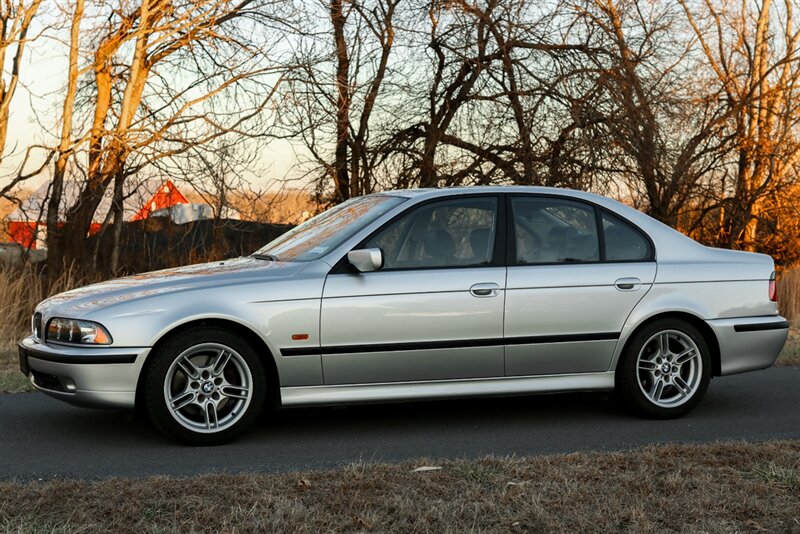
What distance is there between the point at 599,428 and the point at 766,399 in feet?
6.27

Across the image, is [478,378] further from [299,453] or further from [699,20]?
[699,20]

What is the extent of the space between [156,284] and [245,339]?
2.11ft

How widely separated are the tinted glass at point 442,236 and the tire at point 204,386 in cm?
108

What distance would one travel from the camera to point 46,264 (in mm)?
14516

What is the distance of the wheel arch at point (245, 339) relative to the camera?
6141mm

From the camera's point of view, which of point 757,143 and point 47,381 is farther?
point 757,143

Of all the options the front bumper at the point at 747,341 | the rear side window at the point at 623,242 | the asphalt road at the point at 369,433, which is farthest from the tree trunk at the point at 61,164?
the front bumper at the point at 747,341

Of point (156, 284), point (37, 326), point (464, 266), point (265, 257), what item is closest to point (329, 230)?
point (265, 257)

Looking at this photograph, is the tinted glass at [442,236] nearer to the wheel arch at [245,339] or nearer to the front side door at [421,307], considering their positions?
the front side door at [421,307]

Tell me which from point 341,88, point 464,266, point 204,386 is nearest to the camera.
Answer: point 204,386

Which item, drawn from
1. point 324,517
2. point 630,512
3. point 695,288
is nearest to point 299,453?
point 324,517

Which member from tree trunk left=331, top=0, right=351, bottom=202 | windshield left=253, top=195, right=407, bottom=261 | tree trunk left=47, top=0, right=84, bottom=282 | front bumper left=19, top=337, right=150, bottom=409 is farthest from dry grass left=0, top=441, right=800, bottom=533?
tree trunk left=331, top=0, right=351, bottom=202

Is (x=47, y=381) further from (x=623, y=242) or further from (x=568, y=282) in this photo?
(x=623, y=242)

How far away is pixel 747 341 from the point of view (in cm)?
724
